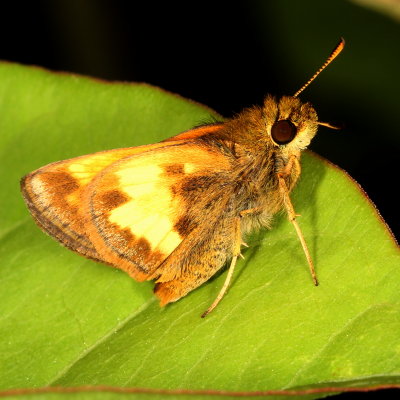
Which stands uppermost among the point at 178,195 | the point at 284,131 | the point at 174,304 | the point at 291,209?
the point at 284,131

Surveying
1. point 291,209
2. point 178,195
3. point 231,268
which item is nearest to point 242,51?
point 178,195

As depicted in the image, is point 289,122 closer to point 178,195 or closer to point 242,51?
point 178,195

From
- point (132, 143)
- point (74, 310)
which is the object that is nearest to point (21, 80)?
point (132, 143)

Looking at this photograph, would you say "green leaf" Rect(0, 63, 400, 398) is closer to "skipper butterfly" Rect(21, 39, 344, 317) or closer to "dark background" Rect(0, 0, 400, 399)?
"skipper butterfly" Rect(21, 39, 344, 317)

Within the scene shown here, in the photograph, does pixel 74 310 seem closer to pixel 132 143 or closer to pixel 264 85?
pixel 132 143

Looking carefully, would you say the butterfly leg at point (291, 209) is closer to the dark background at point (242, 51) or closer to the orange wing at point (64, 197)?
the orange wing at point (64, 197)

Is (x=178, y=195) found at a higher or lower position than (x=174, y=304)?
higher

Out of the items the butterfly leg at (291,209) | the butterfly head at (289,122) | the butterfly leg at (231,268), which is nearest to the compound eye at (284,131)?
the butterfly head at (289,122)

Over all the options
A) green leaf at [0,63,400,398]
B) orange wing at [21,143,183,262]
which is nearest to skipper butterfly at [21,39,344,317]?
orange wing at [21,143,183,262]
